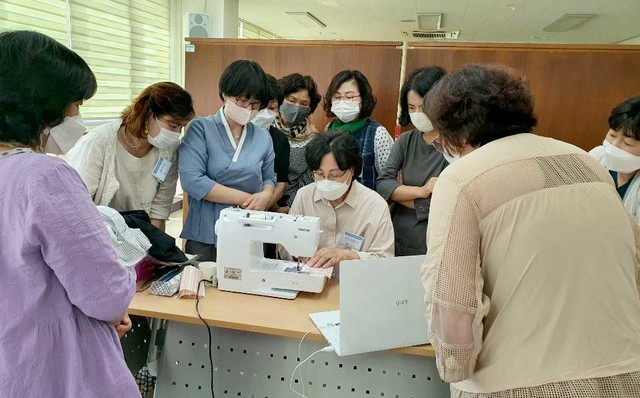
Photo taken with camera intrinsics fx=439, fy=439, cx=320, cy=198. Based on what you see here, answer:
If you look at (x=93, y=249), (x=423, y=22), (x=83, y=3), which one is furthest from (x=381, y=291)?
(x=423, y=22)

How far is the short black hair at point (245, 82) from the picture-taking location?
75.7 inches

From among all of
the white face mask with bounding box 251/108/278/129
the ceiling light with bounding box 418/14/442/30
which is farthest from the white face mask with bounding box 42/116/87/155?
the ceiling light with bounding box 418/14/442/30

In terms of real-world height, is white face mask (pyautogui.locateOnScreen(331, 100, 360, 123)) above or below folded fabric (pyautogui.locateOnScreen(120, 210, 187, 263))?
above

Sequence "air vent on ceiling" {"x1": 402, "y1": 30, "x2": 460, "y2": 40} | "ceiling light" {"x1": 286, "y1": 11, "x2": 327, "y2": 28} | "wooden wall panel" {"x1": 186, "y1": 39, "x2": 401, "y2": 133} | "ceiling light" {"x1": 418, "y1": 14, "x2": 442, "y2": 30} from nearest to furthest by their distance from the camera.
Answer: "wooden wall panel" {"x1": 186, "y1": 39, "x2": 401, "y2": 133} < "ceiling light" {"x1": 418, "y1": 14, "x2": 442, "y2": 30} < "ceiling light" {"x1": 286, "y1": 11, "x2": 327, "y2": 28} < "air vent on ceiling" {"x1": 402, "y1": 30, "x2": 460, "y2": 40}

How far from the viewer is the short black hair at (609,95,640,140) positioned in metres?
1.88

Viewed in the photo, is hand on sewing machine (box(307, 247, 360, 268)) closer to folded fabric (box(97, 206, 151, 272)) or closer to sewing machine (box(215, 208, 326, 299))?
sewing machine (box(215, 208, 326, 299))

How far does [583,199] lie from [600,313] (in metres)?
0.23

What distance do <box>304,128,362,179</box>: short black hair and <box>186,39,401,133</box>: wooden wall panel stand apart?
133 centimetres

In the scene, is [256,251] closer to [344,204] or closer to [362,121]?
[344,204]

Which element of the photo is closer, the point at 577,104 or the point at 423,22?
the point at 577,104

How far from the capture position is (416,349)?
4.31ft

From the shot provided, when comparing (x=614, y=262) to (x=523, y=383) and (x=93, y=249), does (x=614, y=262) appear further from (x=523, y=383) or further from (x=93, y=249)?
(x=93, y=249)

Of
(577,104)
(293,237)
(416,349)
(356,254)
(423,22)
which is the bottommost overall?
(416,349)

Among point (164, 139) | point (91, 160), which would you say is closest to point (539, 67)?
point (164, 139)
